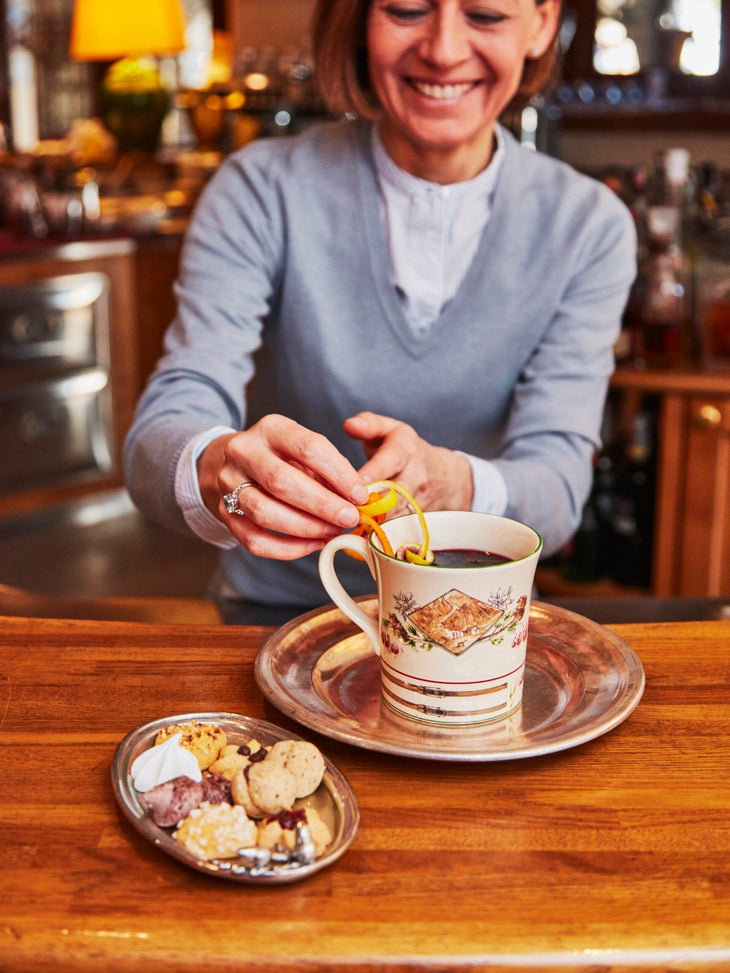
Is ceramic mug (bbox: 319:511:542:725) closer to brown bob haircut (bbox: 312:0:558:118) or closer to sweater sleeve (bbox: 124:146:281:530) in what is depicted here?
sweater sleeve (bbox: 124:146:281:530)

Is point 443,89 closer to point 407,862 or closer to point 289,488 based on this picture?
point 289,488

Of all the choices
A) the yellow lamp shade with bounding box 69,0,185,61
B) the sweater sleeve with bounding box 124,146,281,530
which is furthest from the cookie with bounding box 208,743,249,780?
the yellow lamp shade with bounding box 69,0,185,61

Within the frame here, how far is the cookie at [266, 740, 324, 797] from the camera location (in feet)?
2.31

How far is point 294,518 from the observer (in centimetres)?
93

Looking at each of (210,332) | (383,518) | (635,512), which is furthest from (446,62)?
(635,512)

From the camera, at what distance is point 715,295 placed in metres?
2.17

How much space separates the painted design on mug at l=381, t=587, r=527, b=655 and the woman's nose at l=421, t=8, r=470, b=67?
0.80m

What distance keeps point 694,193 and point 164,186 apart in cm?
303

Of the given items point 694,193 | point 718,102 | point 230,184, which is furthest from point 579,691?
point 718,102

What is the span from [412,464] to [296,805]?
435mm

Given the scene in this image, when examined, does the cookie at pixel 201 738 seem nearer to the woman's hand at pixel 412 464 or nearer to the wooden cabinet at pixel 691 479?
the woman's hand at pixel 412 464

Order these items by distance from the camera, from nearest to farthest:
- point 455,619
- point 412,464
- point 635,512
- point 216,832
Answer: point 216,832 → point 455,619 → point 412,464 → point 635,512

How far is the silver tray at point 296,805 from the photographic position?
0.63m

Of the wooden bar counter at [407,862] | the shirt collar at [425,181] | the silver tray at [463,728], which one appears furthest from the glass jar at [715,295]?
the wooden bar counter at [407,862]
